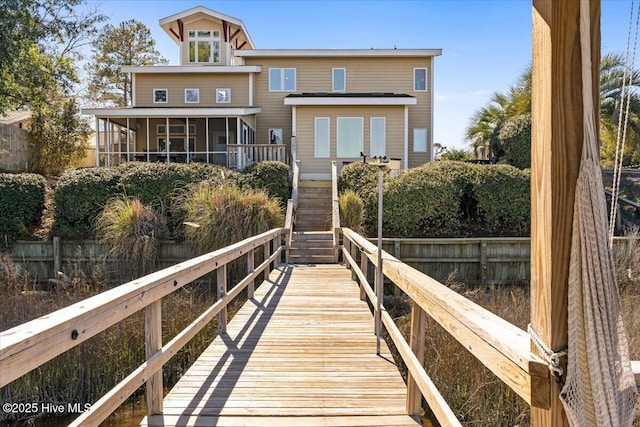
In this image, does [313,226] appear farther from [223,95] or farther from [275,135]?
[223,95]

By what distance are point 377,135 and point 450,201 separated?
7.18 m

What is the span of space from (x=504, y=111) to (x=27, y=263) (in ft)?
68.1

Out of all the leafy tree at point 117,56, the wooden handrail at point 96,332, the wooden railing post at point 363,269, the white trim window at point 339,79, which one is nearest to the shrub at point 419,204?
the wooden railing post at point 363,269

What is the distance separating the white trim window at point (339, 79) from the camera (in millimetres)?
20594

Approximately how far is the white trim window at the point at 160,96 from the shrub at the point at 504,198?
1475cm

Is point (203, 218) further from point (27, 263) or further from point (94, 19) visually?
point (94, 19)

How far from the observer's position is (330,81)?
2067 cm

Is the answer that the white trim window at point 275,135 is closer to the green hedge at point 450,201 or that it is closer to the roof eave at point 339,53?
the roof eave at point 339,53

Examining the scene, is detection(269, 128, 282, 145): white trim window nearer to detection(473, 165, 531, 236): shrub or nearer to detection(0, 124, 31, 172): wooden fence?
detection(473, 165, 531, 236): shrub

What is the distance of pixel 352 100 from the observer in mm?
18328

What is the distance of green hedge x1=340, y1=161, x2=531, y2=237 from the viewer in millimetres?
12242

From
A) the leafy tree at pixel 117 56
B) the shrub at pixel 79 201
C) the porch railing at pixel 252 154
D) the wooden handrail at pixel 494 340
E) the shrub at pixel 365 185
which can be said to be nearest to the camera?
the wooden handrail at pixel 494 340

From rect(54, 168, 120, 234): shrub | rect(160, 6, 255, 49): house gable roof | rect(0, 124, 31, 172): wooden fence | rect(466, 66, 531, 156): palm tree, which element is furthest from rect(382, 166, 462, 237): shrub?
rect(0, 124, 31, 172): wooden fence

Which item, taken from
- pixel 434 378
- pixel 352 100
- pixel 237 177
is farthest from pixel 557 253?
pixel 352 100
